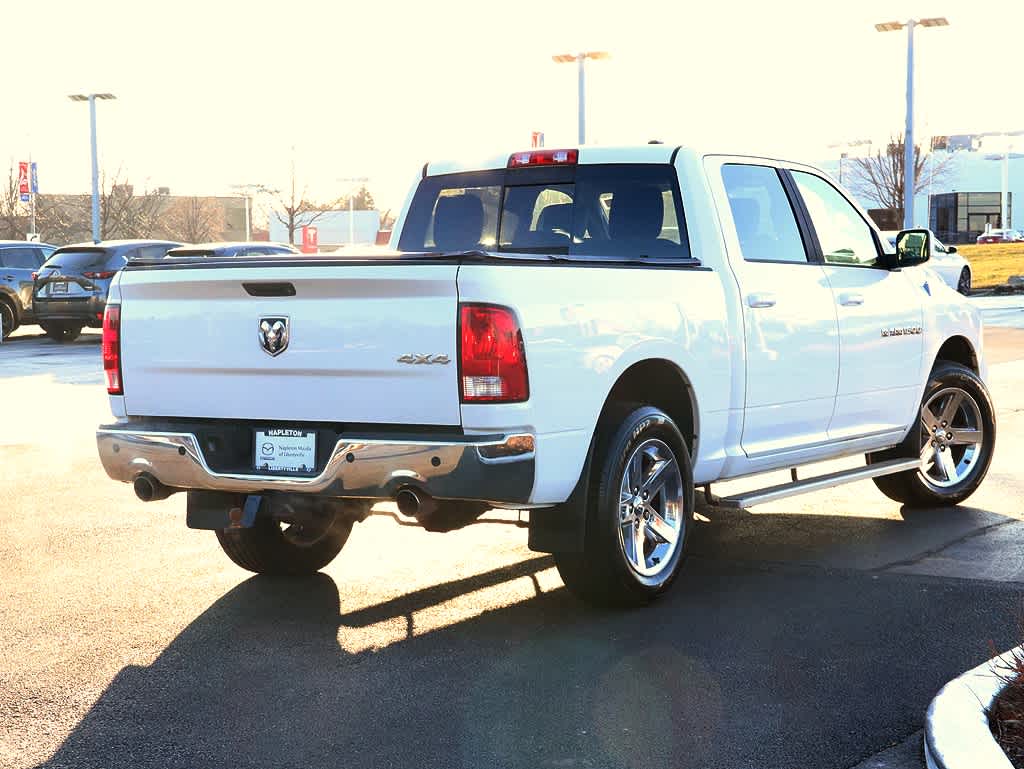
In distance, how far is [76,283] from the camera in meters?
24.7

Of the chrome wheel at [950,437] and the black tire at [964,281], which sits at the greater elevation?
the black tire at [964,281]

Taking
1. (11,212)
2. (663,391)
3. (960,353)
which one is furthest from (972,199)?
(663,391)

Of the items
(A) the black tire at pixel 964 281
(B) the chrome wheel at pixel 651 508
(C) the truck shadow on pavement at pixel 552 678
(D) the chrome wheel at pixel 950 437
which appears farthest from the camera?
(A) the black tire at pixel 964 281

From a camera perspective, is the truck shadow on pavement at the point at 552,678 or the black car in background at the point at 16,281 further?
the black car in background at the point at 16,281

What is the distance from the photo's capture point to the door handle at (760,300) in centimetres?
713

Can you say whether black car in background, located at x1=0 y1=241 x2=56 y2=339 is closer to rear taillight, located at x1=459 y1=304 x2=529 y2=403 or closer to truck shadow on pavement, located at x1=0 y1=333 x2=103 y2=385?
truck shadow on pavement, located at x1=0 y1=333 x2=103 y2=385

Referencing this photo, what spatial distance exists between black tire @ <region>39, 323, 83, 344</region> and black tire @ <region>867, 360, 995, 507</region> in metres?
19.0

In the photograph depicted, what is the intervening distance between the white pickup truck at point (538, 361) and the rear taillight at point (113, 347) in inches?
0.4

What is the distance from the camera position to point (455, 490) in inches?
222

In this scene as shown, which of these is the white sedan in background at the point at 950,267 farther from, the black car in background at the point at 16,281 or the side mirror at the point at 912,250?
the side mirror at the point at 912,250

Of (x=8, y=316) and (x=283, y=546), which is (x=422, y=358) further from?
(x=8, y=316)

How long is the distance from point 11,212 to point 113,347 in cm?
6392

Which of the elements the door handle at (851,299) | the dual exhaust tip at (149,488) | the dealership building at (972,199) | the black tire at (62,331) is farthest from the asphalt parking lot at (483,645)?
the dealership building at (972,199)

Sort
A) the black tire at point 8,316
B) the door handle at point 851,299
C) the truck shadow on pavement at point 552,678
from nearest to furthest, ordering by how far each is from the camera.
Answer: the truck shadow on pavement at point 552,678
the door handle at point 851,299
the black tire at point 8,316
